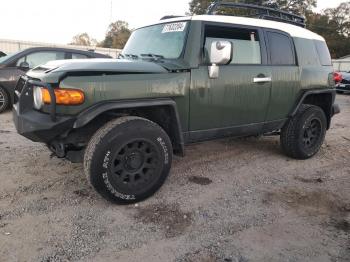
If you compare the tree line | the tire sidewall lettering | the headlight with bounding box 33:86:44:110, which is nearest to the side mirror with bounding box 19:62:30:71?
the headlight with bounding box 33:86:44:110

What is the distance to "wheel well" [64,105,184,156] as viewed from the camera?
11.7 ft

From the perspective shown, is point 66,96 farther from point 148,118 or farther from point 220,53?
point 220,53

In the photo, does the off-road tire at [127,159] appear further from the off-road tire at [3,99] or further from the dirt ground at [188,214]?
the off-road tire at [3,99]

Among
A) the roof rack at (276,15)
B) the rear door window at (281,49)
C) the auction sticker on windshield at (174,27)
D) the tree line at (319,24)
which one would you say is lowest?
the rear door window at (281,49)

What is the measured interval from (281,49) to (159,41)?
1.74 m

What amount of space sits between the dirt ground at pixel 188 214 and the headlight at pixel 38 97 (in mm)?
979

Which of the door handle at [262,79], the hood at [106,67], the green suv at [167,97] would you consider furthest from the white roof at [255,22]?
the hood at [106,67]

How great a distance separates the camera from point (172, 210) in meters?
3.55

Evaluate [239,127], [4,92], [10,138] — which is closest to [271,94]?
[239,127]

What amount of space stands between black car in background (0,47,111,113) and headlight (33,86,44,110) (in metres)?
4.27

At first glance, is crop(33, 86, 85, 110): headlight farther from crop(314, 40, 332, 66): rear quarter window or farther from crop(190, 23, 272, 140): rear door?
crop(314, 40, 332, 66): rear quarter window

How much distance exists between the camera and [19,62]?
807 centimetres

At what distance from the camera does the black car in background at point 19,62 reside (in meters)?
7.77

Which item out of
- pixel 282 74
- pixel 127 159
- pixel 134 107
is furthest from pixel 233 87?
pixel 127 159
